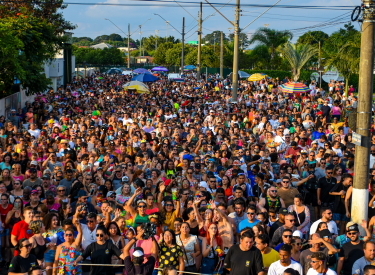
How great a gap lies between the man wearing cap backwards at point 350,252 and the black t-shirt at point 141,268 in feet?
8.16

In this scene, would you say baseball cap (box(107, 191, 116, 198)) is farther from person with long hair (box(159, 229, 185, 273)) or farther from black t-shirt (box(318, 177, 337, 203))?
black t-shirt (box(318, 177, 337, 203))

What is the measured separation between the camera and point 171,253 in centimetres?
798

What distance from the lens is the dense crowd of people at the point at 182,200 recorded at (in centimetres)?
797

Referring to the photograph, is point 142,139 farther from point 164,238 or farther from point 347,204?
point 164,238

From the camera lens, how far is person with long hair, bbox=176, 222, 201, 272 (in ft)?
27.3

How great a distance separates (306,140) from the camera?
15516 millimetres

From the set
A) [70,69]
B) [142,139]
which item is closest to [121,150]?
[142,139]

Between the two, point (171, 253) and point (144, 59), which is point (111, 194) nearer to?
point (171, 253)

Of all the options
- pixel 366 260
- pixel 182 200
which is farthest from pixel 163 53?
pixel 366 260

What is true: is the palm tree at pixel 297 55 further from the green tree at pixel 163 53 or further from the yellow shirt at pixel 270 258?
the green tree at pixel 163 53

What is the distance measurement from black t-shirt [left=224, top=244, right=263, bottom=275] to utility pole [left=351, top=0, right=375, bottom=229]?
2.82m

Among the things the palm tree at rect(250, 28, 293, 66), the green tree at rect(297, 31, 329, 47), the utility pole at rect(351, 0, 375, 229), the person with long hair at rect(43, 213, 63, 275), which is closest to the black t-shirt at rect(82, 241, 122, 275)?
the person with long hair at rect(43, 213, 63, 275)

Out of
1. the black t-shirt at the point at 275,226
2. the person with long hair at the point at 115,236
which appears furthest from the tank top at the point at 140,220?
the black t-shirt at the point at 275,226

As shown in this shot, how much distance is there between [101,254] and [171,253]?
0.96 m
